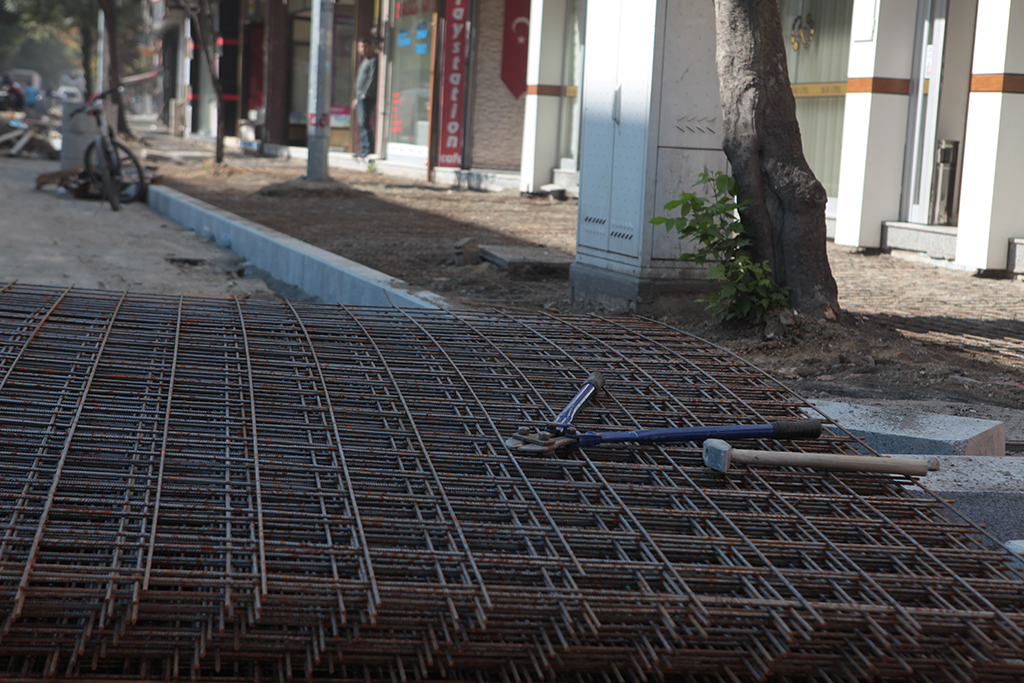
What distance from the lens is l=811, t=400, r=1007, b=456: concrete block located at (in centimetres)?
370

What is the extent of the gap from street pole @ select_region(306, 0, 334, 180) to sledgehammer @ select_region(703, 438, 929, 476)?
13051mm

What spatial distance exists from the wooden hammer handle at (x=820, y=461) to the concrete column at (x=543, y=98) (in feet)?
43.0

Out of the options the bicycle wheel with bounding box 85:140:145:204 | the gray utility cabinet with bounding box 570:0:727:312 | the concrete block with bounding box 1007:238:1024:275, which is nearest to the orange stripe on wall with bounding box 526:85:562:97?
the bicycle wheel with bounding box 85:140:145:204

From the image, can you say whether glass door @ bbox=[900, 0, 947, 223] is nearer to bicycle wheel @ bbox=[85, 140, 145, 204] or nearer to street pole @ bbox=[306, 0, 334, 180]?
street pole @ bbox=[306, 0, 334, 180]

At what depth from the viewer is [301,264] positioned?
26.2 feet

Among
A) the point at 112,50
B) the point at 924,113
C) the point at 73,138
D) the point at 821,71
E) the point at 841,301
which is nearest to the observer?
the point at 841,301

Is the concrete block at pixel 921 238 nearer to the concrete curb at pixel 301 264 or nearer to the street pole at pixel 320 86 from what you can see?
the concrete curb at pixel 301 264

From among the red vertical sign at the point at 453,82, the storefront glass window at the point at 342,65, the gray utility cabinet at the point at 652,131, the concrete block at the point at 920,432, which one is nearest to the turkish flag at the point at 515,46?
the red vertical sign at the point at 453,82

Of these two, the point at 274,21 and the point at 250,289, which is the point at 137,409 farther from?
the point at 274,21

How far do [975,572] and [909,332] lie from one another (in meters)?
3.86

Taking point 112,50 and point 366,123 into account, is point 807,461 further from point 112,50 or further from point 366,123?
point 112,50

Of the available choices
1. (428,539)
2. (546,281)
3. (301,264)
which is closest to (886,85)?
(546,281)

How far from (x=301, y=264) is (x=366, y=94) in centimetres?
1374

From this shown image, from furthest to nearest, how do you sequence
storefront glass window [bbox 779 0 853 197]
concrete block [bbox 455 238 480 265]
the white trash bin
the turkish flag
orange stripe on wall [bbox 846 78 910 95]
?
the turkish flag → the white trash bin → storefront glass window [bbox 779 0 853 197] → orange stripe on wall [bbox 846 78 910 95] → concrete block [bbox 455 238 480 265]
